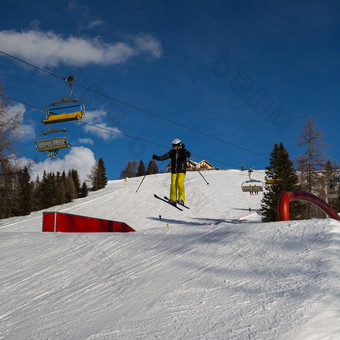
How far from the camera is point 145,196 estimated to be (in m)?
53.4

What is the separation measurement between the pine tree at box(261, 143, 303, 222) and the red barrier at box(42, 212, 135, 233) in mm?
14225

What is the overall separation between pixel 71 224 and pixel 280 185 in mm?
18344

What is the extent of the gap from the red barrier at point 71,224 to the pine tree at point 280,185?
46.7ft

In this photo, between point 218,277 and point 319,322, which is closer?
point 319,322

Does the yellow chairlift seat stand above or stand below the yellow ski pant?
above

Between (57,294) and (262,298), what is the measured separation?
4.22m

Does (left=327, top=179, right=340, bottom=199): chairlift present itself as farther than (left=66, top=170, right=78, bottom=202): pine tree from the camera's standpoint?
No

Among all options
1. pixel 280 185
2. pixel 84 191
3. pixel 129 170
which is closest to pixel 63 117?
pixel 280 185

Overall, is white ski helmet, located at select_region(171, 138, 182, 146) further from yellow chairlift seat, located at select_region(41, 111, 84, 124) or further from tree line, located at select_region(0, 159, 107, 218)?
tree line, located at select_region(0, 159, 107, 218)

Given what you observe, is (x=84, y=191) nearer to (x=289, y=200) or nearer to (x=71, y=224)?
(x=71, y=224)

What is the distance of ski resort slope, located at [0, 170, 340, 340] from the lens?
4027 millimetres

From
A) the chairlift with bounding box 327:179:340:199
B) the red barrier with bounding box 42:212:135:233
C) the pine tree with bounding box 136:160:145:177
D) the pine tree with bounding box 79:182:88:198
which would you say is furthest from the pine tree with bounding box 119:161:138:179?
the red barrier with bounding box 42:212:135:233

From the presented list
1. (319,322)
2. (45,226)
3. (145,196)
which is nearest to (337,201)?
(145,196)

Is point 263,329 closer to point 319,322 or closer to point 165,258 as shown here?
point 319,322
